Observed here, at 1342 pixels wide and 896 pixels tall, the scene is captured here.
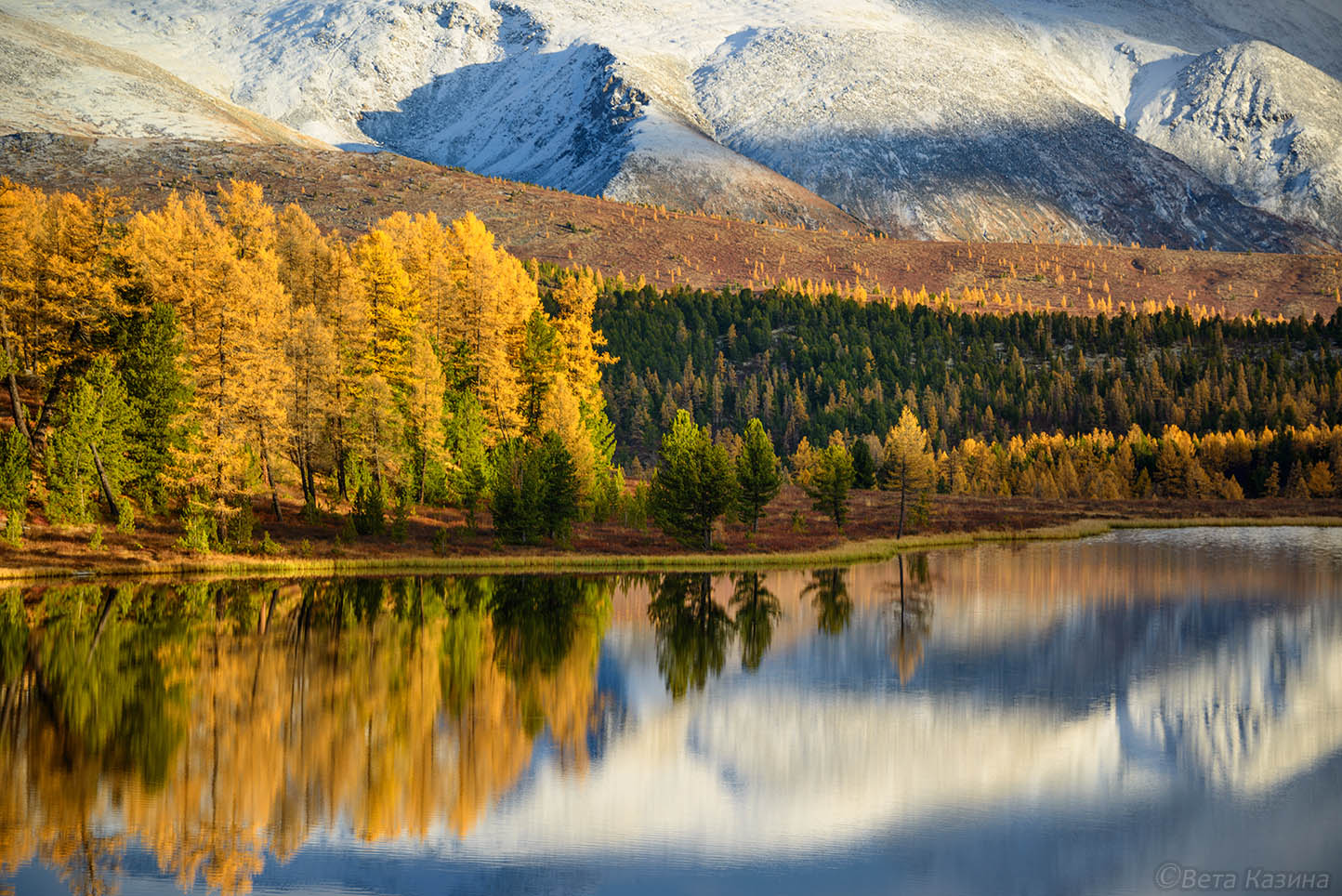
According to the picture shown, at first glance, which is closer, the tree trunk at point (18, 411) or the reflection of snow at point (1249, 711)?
the reflection of snow at point (1249, 711)

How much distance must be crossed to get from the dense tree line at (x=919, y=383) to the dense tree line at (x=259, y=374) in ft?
252

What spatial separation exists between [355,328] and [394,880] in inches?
2001

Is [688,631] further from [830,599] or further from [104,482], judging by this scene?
[104,482]

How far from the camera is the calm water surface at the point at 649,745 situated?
880 inches

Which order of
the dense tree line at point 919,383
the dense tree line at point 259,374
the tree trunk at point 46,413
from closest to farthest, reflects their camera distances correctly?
1. the dense tree line at point 259,374
2. the tree trunk at point 46,413
3. the dense tree line at point 919,383

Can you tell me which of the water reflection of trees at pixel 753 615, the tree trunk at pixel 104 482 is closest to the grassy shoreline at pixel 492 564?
the tree trunk at pixel 104 482

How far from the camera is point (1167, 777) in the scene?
28.1 meters

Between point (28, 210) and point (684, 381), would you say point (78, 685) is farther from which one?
point (684, 381)

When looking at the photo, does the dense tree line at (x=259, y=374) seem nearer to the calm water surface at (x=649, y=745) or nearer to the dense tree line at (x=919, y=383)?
the calm water surface at (x=649, y=745)

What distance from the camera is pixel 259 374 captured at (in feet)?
201

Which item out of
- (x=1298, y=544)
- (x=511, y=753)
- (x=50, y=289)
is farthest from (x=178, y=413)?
(x=1298, y=544)

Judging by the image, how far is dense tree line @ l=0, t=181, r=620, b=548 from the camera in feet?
195

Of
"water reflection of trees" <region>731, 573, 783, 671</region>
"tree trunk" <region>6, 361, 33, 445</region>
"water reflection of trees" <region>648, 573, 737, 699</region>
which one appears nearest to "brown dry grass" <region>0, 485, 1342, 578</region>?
"tree trunk" <region>6, 361, 33, 445</region>

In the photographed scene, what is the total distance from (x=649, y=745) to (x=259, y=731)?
946 centimetres
